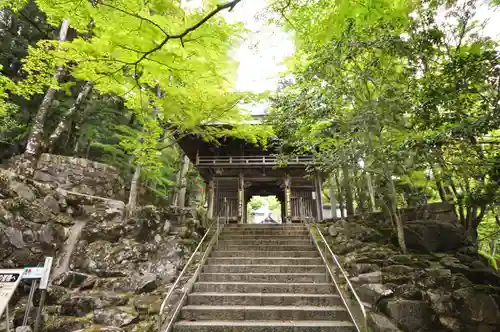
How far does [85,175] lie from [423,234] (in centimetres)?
1385

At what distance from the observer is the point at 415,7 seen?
6129 mm

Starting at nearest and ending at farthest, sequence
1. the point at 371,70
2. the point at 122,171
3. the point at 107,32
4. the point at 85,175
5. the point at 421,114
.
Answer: the point at 107,32 → the point at 421,114 → the point at 371,70 → the point at 85,175 → the point at 122,171

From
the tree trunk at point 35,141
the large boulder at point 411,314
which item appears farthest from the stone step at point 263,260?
the tree trunk at point 35,141

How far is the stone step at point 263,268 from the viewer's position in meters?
6.94

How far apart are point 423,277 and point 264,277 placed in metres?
3.82

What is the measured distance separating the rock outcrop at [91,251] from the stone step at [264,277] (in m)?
1.42

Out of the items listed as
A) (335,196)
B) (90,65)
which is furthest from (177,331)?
(335,196)

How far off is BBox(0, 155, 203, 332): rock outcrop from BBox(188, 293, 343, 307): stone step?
109 centimetres

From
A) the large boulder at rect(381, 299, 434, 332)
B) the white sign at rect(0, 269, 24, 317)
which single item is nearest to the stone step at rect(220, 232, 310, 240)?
the large boulder at rect(381, 299, 434, 332)

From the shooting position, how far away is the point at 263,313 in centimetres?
509

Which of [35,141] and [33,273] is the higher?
[35,141]

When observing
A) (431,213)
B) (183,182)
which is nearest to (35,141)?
(183,182)

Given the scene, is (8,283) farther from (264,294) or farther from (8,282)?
(264,294)

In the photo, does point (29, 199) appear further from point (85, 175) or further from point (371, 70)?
point (371, 70)
